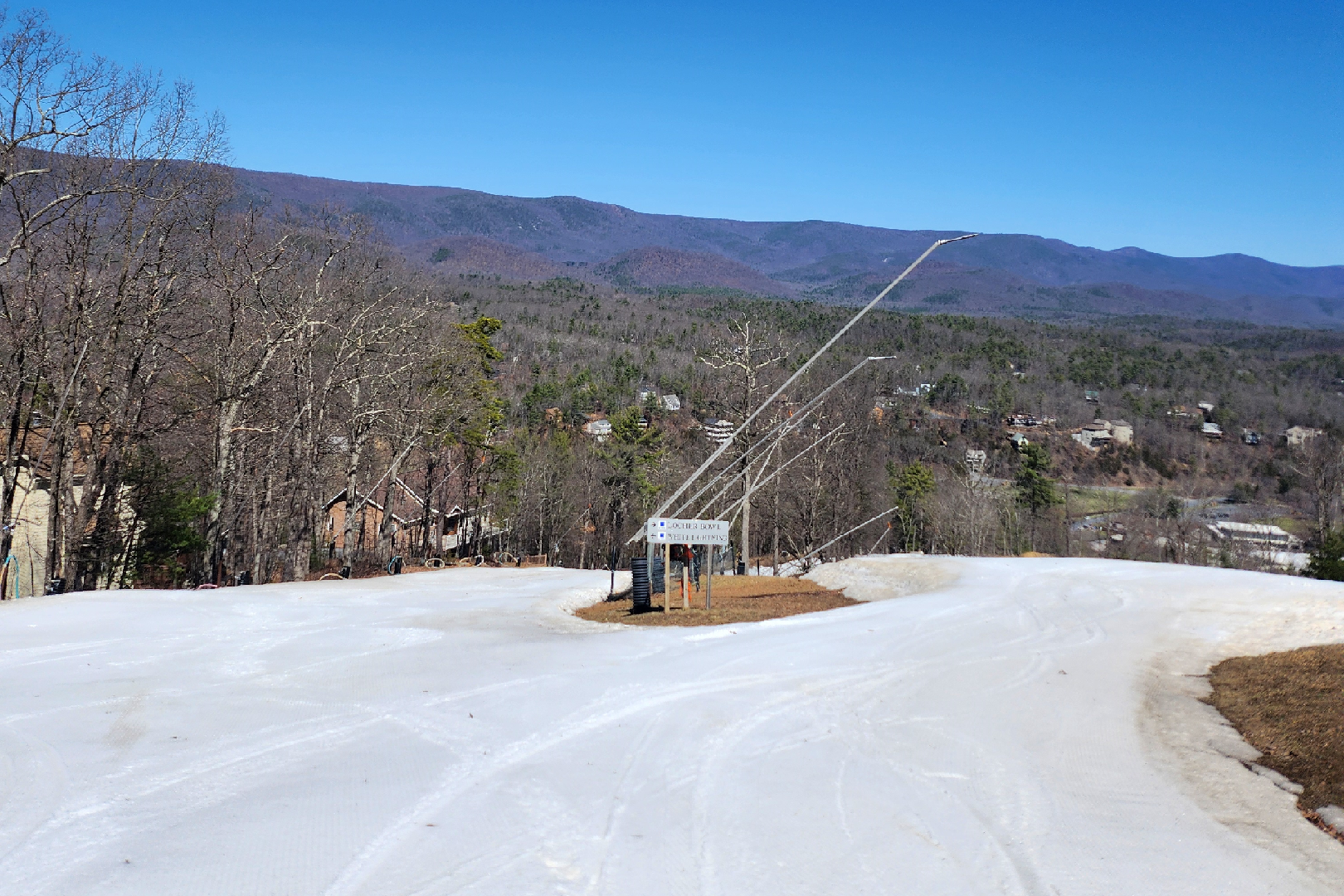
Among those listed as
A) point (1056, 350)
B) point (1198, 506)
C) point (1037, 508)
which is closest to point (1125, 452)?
point (1198, 506)

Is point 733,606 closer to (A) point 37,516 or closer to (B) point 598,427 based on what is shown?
(A) point 37,516

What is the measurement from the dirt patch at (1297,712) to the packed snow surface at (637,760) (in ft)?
0.68

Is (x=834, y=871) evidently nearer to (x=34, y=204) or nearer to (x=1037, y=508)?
(x=34, y=204)

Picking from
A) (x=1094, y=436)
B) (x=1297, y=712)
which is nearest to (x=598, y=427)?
(x=1094, y=436)

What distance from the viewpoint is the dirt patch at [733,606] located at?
1742cm

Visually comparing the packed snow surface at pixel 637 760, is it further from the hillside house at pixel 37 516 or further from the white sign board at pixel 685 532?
the hillside house at pixel 37 516

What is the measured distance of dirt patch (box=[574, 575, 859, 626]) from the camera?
1742 cm

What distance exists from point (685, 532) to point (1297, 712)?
10.1m

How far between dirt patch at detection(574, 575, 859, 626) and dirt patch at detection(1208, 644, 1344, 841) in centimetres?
771

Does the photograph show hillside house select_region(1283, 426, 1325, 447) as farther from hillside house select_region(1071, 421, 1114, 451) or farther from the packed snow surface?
the packed snow surface

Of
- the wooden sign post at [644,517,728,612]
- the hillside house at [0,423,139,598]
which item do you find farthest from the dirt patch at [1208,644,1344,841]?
the hillside house at [0,423,139,598]

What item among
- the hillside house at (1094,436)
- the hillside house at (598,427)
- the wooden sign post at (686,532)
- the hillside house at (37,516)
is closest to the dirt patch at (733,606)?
the wooden sign post at (686,532)

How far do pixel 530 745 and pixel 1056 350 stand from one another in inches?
7603

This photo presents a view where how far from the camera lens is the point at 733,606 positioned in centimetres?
1955
